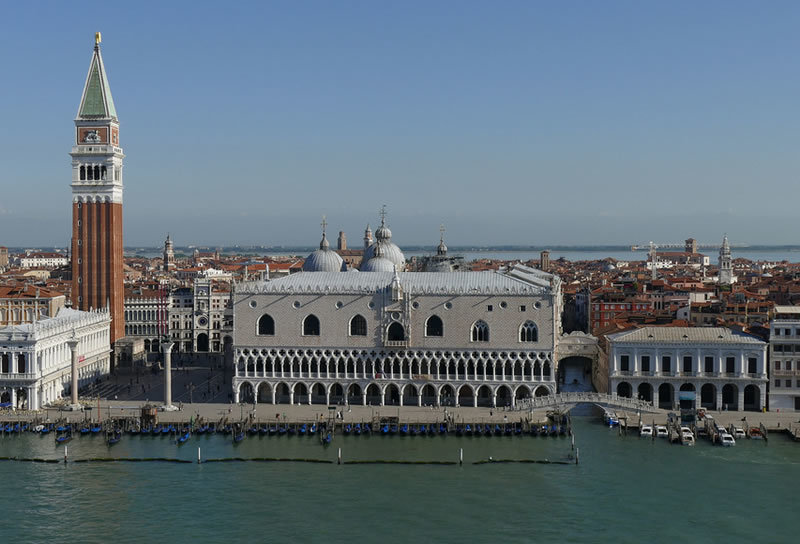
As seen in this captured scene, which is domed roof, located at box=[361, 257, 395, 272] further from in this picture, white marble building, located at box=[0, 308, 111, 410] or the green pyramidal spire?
the green pyramidal spire

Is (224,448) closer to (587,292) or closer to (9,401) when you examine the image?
(9,401)

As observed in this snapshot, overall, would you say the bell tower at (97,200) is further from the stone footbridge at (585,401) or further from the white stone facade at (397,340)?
the stone footbridge at (585,401)

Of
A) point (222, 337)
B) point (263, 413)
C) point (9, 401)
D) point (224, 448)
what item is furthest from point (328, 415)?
point (222, 337)

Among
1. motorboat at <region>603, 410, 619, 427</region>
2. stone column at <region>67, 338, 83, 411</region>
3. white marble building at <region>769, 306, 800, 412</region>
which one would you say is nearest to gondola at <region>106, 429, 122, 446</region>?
stone column at <region>67, 338, 83, 411</region>

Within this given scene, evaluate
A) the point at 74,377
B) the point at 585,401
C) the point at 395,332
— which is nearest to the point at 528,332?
the point at 585,401

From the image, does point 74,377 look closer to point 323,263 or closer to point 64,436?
point 64,436

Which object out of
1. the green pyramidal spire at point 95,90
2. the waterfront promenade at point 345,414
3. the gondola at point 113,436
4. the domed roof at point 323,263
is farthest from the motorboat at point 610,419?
the green pyramidal spire at point 95,90
